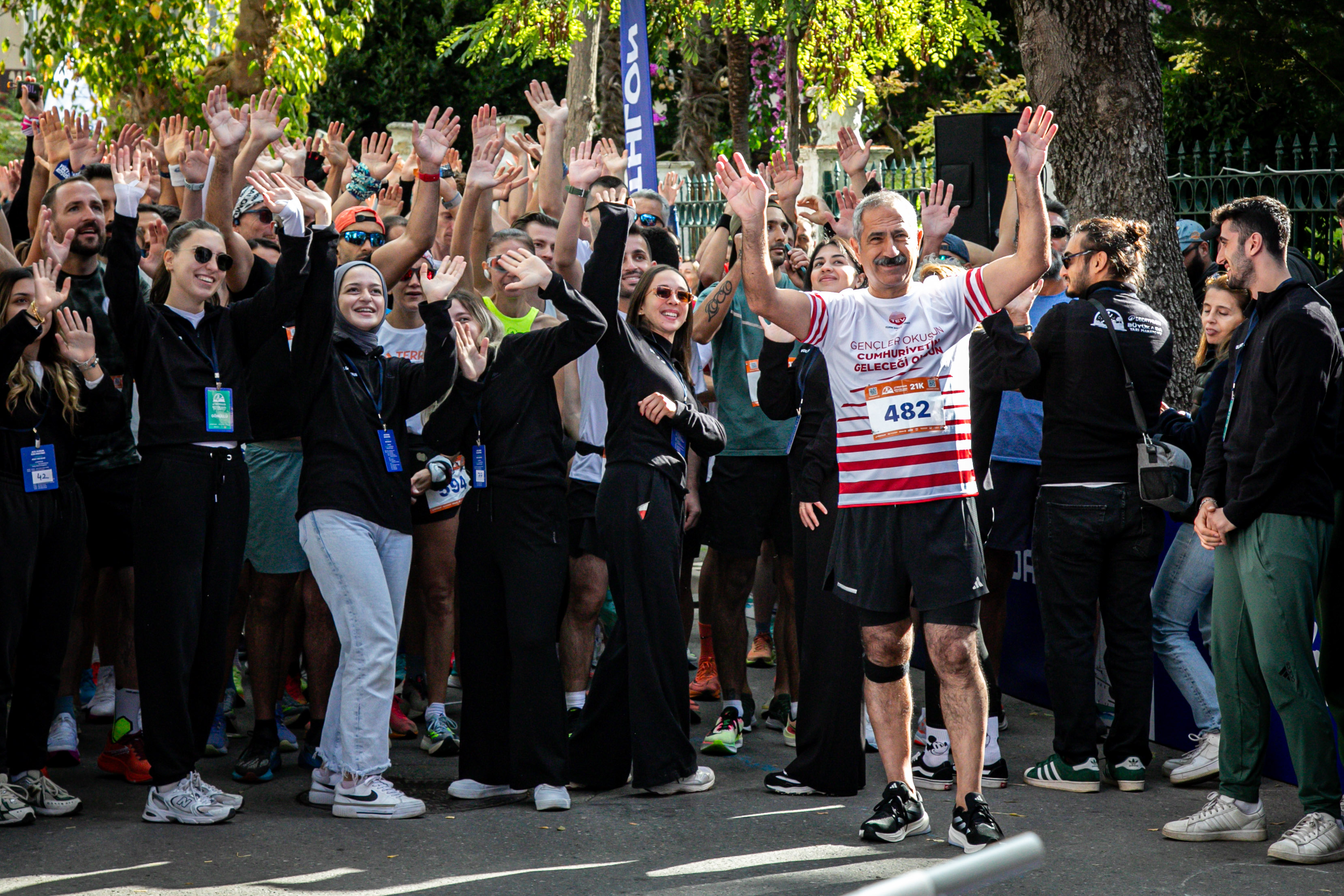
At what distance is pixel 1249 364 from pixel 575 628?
304 centimetres

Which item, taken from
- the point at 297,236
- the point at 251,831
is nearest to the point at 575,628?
the point at 251,831

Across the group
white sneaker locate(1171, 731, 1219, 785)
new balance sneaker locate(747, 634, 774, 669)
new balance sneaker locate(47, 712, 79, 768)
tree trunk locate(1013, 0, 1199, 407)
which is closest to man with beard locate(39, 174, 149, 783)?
new balance sneaker locate(47, 712, 79, 768)

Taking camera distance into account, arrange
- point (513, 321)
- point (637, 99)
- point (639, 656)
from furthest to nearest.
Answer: point (637, 99), point (513, 321), point (639, 656)

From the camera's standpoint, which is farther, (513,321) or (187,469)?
(513,321)

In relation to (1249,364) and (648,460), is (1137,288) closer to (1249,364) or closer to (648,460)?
(1249,364)

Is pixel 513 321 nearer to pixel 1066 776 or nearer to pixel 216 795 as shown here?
pixel 216 795

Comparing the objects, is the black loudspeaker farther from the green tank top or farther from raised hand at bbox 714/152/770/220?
raised hand at bbox 714/152/770/220

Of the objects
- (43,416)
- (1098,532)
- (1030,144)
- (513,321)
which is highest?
(1030,144)

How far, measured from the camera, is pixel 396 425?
5.84 metres

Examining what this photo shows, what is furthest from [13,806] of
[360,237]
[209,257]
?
[360,237]

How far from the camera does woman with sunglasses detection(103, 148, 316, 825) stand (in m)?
5.27

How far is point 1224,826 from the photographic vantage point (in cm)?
513

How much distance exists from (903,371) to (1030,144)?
88 cm

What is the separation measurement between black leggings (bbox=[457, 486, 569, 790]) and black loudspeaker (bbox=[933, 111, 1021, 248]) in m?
3.79
